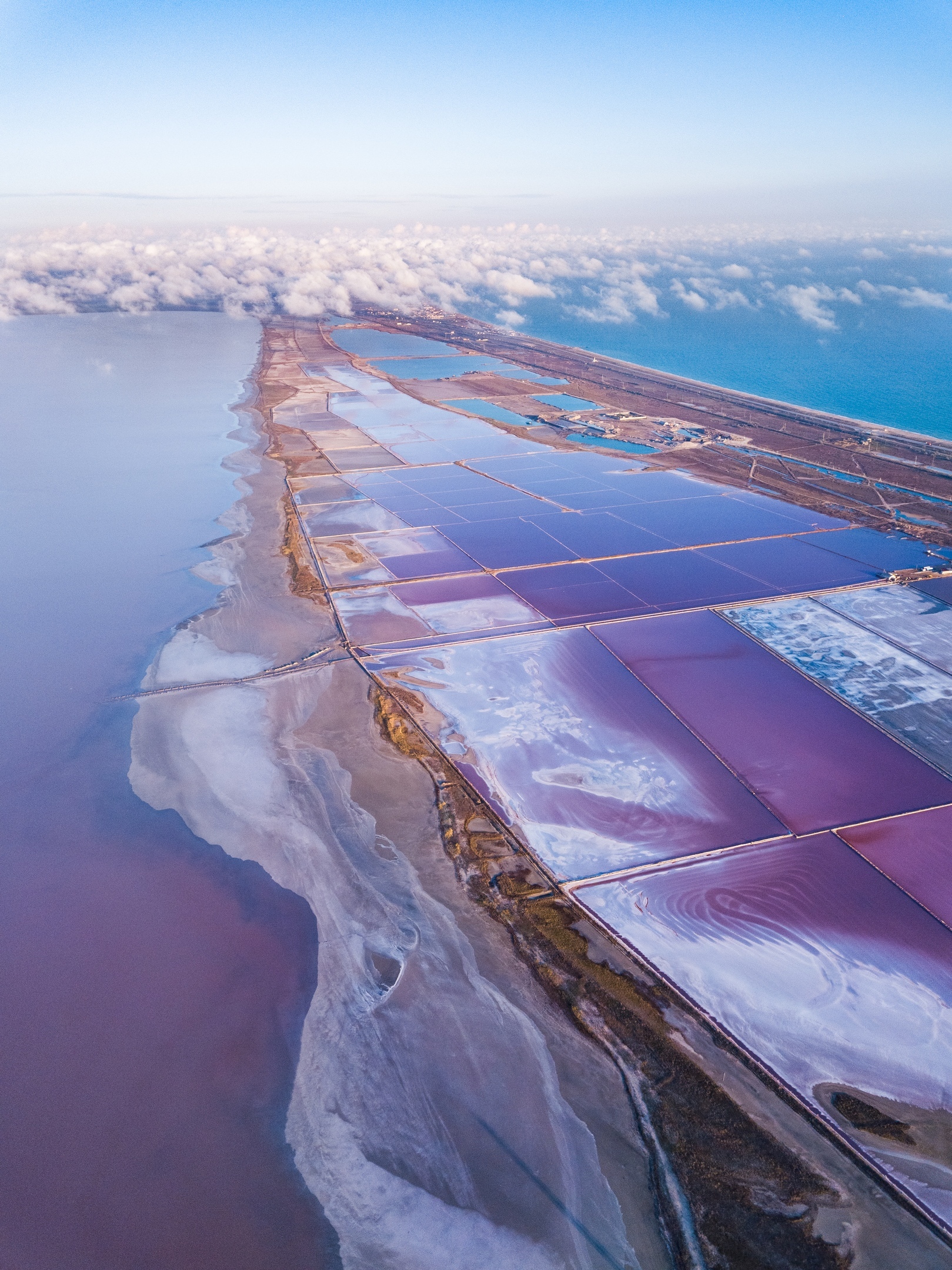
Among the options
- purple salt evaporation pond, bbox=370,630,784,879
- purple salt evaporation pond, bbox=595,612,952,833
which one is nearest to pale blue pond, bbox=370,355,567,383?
purple salt evaporation pond, bbox=595,612,952,833

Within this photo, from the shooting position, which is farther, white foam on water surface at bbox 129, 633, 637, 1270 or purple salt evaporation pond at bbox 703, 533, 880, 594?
purple salt evaporation pond at bbox 703, 533, 880, 594

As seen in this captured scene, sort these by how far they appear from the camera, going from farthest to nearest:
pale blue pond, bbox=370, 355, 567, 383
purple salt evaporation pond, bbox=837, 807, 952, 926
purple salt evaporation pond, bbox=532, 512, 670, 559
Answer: pale blue pond, bbox=370, 355, 567, 383
purple salt evaporation pond, bbox=532, 512, 670, 559
purple salt evaporation pond, bbox=837, 807, 952, 926

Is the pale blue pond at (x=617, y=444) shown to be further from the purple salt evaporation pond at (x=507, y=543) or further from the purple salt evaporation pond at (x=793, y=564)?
the purple salt evaporation pond at (x=793, y=564)

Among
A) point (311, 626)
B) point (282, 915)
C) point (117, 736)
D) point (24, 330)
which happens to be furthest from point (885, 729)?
point (24, 330)

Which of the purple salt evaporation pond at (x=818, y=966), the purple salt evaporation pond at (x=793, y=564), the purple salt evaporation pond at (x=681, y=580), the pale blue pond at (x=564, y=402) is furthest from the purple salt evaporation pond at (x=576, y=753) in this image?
the pale blue pond at (x=564, y=402)

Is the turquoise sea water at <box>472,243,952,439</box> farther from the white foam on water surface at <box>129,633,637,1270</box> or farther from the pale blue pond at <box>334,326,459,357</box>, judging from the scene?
the white foam on water surface at <box>129,633,637,1270</box>

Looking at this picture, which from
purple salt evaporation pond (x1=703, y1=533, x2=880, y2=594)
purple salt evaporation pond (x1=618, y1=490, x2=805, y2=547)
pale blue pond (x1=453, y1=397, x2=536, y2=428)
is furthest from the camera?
pale blue pond (x1=453, y1=397, x2=536, y2=428)
